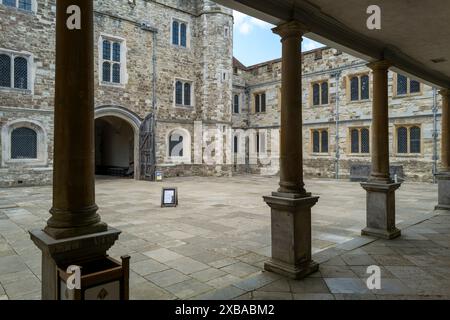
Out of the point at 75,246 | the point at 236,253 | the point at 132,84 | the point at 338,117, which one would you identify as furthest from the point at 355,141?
the point at 75,246

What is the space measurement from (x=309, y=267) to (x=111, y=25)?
1558 cm

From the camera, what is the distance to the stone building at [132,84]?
13227 millimetres

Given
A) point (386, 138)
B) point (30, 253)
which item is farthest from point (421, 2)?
point (30, 253)

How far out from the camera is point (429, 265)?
Result: 4305 mm

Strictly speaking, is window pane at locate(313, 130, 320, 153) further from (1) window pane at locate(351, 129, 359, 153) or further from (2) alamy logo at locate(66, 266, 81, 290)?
(2) alamy logo at locate(66, 266, 81, 290)

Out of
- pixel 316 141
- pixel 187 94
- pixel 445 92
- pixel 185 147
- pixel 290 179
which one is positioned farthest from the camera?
pixel 316 141

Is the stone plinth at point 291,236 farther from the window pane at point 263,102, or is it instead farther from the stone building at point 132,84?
the window pane at point 263,102

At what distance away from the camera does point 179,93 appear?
732 inches

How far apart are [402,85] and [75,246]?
705 inches

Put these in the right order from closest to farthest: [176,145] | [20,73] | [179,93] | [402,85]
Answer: [20,73] → [402,85] → [176,145] → [179,93]

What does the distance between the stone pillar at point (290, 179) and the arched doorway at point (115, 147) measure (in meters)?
14.8

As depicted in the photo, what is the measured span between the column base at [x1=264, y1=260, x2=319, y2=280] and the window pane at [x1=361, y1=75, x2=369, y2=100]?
1576 cm

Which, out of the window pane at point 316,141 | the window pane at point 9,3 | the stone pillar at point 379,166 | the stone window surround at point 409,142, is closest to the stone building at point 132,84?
the window pane at point 9,3

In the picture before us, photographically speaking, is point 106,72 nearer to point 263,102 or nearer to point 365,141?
point 263,102
